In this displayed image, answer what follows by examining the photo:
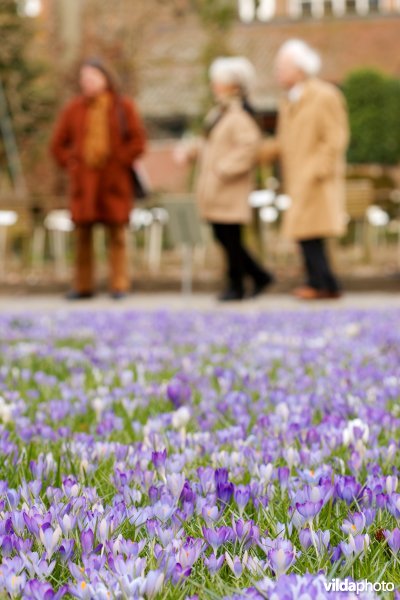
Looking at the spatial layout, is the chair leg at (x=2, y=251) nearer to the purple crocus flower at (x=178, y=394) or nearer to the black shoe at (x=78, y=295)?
the black shoe at (x=78, y=295)

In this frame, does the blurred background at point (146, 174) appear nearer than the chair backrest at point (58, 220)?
Yes

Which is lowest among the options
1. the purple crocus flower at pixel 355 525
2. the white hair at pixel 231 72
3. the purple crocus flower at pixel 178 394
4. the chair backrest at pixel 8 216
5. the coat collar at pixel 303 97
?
the purple crocus flower at pixel 178 394

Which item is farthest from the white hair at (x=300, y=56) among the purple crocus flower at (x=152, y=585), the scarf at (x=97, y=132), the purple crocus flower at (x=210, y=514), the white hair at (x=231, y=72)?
the purple crocus flower at (x=152, y=585)

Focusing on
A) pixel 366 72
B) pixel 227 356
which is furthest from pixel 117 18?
pixel 227 356

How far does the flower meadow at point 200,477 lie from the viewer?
1771 millimetres

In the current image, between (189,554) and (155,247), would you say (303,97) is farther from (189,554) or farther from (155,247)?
(189,554)

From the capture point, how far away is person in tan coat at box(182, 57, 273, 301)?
1082cm

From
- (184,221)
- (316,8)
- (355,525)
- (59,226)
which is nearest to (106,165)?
(184,221)

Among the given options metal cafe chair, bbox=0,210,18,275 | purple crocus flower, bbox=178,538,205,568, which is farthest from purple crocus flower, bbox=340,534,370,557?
metal cafe chair, bbox=0,210,18,275

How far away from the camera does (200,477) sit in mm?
2381

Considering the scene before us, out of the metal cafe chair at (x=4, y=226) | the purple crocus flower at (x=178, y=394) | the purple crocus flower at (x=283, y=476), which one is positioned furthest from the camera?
the metal cafe chair at (x=4, y=226)

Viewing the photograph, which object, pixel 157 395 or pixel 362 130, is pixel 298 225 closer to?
pixel 157 395

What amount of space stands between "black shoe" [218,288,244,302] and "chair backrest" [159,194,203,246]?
0.86 metres

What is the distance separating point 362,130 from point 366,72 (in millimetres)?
1233
